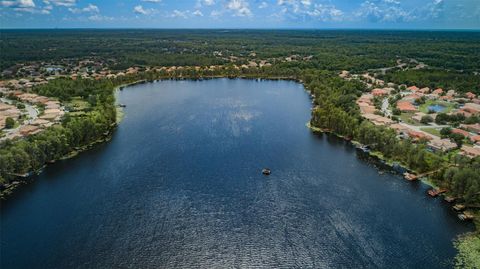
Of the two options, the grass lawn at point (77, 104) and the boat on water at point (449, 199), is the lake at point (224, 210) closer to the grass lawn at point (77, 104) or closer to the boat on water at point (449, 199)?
the boat on water at point (449, 199)

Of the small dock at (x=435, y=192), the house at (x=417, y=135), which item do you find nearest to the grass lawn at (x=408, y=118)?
the house at (x=417, y=135)

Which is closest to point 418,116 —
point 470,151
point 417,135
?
point 417,135

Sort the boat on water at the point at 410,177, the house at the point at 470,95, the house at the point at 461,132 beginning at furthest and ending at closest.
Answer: the house at the point at 470,95
the house at the point at 461,132
the boat on water at the point at 410,177

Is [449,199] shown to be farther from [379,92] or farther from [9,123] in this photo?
[9,123]

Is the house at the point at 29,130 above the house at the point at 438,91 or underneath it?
above

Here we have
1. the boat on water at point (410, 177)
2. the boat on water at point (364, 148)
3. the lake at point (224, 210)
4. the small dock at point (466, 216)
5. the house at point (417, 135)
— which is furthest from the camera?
the house at point (417, 135)

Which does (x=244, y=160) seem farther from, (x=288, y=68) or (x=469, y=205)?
(x=288, y=68)
